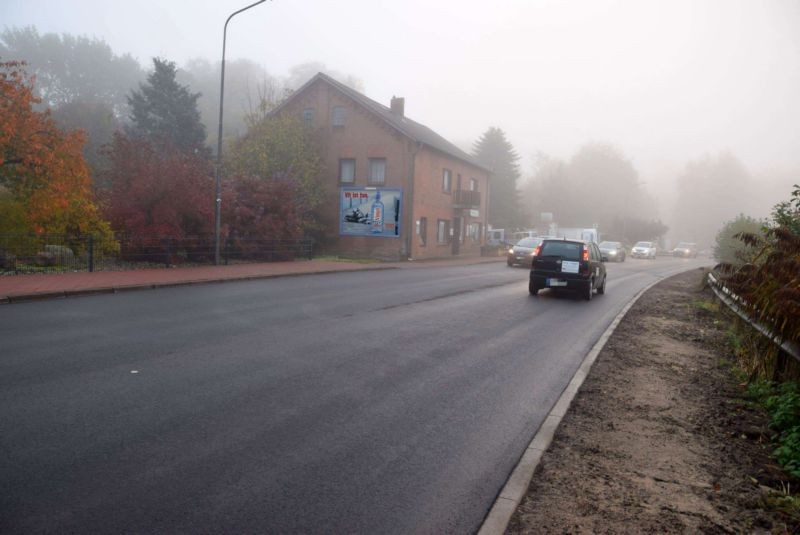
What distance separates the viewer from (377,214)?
1286 inches

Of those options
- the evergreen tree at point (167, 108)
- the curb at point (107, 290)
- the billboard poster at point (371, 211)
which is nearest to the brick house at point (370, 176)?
the billboard poster at point (371, 211)

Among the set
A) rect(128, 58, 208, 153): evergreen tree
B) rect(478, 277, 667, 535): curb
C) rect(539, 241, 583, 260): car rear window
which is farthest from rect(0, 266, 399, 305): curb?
rect(128, 58, 208, 153): evergreen tree

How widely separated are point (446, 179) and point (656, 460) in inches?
1375

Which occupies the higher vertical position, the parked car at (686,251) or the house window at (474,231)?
the house window at (474,231)

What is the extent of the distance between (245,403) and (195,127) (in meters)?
52.2

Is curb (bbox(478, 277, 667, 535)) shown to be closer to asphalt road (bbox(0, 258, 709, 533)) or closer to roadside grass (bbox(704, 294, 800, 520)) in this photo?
asphalt road (bbox(0, 258, 709, 533))

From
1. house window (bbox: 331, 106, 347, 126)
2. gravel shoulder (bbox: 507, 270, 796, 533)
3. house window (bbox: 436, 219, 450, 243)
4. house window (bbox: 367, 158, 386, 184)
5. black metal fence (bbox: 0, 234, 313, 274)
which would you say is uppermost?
house window (bbox: 331, 106, 347, 126)

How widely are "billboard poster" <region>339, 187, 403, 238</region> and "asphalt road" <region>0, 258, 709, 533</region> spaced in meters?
22.3

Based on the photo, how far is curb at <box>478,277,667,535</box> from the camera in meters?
3.32

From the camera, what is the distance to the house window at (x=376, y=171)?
33.9 m

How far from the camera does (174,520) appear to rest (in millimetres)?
3186

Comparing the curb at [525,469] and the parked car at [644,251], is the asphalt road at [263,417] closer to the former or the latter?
the curb at [525,469]

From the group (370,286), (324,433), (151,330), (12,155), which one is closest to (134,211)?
(12,155)

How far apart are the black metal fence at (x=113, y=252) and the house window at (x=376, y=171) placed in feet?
36.7
